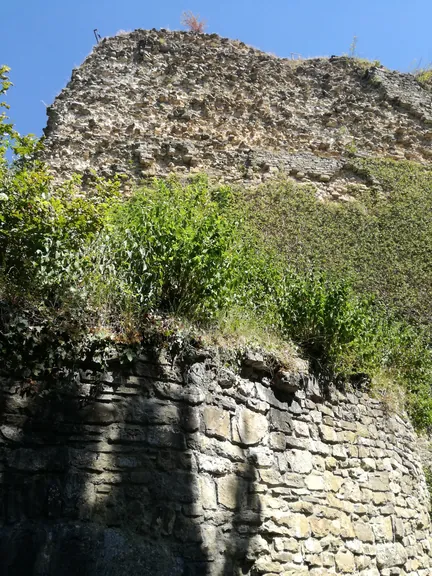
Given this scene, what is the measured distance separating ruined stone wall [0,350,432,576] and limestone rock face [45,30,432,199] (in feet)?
30.4

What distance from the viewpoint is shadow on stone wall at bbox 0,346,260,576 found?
3.24 metres

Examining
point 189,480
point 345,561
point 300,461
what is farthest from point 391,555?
point 189,480

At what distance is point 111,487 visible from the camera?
3.51 m

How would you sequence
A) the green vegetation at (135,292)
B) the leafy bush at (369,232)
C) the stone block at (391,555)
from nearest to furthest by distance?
the green vegetation at (135,292) → the stone block at (391,555) → the leafy bush at (369,232)

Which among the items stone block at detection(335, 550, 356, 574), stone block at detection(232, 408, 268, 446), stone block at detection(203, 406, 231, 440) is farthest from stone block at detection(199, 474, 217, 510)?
stone block at detection(335, 550, 356, 574)

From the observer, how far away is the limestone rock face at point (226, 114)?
44.4 feet

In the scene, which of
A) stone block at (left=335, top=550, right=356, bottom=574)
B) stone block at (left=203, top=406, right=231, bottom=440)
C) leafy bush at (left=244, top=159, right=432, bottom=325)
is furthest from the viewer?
leafy bush at (left=244, top=159, right=432, bottom=325)

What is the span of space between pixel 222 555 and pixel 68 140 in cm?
1170

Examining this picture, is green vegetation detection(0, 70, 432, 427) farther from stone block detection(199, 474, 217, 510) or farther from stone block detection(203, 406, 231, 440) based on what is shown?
stone block detection(199, 474, 217, 510)

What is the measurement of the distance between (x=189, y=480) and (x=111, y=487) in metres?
0.55

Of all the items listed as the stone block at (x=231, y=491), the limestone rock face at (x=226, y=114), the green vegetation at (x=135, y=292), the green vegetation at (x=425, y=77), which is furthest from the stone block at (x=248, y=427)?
the green vegetation at (x=425, y=77)

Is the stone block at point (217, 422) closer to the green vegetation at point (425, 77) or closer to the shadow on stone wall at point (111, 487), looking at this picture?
the shadow on stone wall at point (111, 487)

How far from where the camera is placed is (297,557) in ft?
14.3

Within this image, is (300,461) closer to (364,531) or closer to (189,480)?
(364,531)
